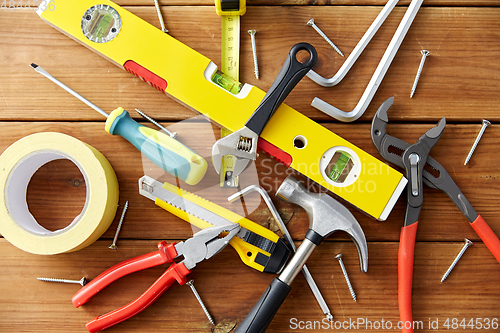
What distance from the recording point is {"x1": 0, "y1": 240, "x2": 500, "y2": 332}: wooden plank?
0.96 meters

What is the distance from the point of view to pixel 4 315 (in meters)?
0.96

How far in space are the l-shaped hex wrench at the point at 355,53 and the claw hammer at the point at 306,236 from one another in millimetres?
319

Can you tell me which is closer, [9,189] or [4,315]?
[9,189]

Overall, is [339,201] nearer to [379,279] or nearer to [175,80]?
[379,279]

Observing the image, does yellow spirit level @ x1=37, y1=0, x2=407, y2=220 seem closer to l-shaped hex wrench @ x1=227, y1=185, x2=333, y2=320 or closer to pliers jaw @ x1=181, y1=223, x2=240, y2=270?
l-shaped hex wrench @ x1=227, y1=185, x2=333, y2=320

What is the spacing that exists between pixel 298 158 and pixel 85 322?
807 millimetres

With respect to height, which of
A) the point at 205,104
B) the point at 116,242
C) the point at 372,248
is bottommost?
the point at 116,242

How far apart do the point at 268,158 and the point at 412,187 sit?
43 cm

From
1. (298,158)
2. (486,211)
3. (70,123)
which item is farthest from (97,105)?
(486,211)

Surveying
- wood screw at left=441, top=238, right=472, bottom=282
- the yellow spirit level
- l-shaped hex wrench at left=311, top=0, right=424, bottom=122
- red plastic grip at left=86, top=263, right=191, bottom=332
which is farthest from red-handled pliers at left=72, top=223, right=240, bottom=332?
wood screw at left=441, top=238, right=472, bottom=282

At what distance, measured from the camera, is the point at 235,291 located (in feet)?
3.17

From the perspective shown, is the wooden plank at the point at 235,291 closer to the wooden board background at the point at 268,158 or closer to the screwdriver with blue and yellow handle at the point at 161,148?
the wooden board background at the point at 268,158

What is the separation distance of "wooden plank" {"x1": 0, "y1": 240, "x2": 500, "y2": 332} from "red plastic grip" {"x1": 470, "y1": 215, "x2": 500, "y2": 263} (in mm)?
54

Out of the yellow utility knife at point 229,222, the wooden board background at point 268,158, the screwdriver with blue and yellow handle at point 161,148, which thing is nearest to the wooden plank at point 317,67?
the wooden board background at point 268,158
